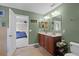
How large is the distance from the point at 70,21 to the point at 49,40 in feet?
2.19

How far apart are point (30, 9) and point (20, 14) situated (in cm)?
24

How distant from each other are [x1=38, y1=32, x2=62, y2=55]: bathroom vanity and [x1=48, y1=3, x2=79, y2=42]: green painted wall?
0.21m

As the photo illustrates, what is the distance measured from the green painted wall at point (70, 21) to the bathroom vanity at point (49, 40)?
21cm

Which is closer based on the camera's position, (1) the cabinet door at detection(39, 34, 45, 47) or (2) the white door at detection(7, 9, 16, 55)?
(2) the white door at detection(7, 9, 16, 55)

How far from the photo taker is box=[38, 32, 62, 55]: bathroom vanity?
→ 2.28 meters

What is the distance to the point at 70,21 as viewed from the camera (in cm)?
220

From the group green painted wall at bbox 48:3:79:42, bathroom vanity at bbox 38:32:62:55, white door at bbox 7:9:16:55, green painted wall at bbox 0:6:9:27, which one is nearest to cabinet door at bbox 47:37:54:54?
bathroom vanity at bbox 38:32:62:55

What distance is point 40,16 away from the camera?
86.2 inches

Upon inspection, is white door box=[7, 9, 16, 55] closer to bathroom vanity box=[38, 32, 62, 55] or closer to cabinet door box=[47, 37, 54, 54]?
bathroom vanity box=[38, 32, 62, 55]

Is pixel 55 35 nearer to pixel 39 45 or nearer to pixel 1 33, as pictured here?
pixel 39 45

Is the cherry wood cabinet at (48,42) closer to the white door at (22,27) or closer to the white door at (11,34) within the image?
the white door at (22,27)

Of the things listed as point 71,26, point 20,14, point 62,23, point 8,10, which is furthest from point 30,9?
point 71,26

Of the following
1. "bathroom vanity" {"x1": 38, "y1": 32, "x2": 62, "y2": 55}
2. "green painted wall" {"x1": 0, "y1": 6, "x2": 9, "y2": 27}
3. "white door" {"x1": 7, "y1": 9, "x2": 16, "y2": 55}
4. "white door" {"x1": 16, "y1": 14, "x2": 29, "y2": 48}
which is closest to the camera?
"green painted wall" {"x1": 0, "y1": 6, "x2": 9, "y2": 27}

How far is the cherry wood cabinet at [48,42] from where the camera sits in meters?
2.28
